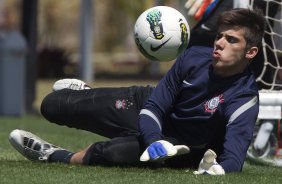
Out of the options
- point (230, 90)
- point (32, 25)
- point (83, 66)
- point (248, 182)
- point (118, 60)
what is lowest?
point (118, 60)

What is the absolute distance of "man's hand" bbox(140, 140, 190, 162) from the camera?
5.82 metres

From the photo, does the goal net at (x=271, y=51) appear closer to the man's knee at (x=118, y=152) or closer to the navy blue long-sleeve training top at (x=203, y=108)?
the navy blue long-sleeve training top at (x=203, y=108)

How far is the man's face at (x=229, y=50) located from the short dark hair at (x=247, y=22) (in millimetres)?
33

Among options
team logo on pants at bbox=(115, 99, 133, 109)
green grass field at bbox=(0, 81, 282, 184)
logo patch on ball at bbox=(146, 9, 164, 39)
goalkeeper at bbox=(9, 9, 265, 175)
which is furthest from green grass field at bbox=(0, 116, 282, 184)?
logo patch on ball at bbox=(146, 9, 164, 39)

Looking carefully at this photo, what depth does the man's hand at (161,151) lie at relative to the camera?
19.1 feet

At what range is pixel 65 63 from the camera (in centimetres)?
2681

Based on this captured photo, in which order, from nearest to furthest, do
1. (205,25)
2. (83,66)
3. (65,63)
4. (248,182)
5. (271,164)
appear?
(248,182), (271,164), (205,25), (83,66), (65,63)

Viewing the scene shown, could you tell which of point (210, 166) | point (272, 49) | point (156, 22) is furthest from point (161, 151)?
point (272, 49)

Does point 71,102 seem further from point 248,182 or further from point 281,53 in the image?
point 281,53

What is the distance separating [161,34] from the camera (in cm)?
702

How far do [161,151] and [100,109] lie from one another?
119 cm

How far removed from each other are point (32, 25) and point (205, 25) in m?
7.23

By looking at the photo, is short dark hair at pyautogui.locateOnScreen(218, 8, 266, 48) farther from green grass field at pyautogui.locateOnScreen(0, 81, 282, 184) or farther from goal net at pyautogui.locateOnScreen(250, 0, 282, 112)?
goal net at pyautogui.locateOnScreen(250, 0, 282, 112)

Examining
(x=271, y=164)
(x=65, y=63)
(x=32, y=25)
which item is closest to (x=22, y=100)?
(x=32, y=25)
